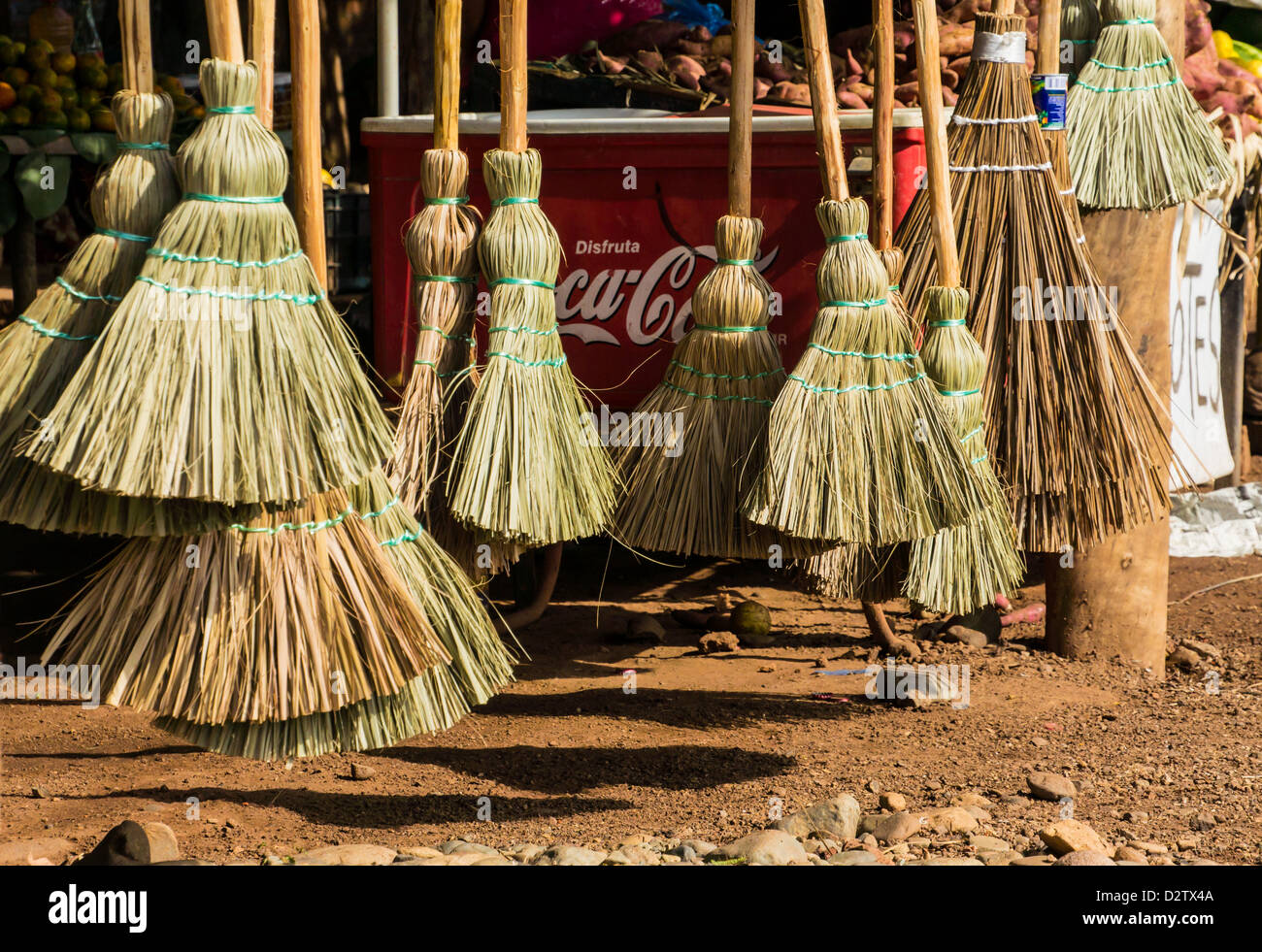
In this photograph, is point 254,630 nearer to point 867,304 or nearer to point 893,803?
point 867,304

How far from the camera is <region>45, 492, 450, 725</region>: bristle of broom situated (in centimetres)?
224

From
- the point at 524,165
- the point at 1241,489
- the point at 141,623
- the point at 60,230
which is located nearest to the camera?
the point at 141,623

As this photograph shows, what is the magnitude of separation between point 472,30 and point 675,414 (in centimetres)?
333

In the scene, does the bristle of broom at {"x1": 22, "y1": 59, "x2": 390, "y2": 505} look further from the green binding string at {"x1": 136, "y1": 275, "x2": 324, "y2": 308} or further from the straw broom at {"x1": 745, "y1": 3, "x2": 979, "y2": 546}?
the straw broom at {"x1": 745, "y1": 3, "x2": 979, "y2": 546}

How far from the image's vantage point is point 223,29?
7.01 feet

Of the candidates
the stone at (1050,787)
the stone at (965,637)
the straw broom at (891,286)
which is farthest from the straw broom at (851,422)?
the stone at (965,637)

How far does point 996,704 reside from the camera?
407 cm

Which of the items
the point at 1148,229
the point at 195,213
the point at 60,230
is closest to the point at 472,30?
the point at 60,230

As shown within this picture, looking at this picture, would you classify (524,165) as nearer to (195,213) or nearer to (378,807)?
(195,213)

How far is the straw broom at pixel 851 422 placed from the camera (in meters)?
2.77

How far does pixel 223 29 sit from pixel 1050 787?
249 cm

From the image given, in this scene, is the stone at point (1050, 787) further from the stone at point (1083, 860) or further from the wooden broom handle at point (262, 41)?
the wooden broom handle at point (262, 41)

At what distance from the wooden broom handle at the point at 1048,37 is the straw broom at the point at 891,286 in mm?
440

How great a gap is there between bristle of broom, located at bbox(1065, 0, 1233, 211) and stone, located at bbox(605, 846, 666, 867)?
2.11 m
